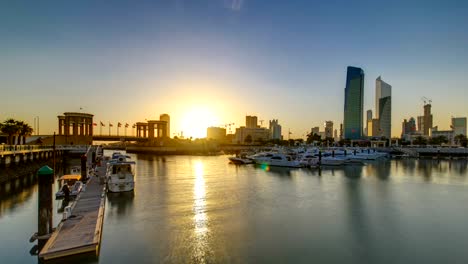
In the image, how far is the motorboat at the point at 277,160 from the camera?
62981 mm

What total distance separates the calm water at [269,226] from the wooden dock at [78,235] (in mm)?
1013

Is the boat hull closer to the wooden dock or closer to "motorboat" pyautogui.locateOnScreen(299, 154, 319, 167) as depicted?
the wooden dock

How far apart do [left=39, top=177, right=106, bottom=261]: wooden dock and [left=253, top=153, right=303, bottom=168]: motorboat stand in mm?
47295

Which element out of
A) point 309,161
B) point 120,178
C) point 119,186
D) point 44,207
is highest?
point 44,207

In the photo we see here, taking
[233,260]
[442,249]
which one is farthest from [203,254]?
[442,249]

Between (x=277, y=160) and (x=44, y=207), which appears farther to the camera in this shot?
(x=277, y=160)

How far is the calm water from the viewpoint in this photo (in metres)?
15.2

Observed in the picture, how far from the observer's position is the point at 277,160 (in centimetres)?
6538

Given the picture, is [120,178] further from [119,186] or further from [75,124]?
[75,124]

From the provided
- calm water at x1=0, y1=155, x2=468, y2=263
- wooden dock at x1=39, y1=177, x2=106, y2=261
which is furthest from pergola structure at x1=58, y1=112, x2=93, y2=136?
wooden dock at x1=39, y1=177, x2=106, y2=261

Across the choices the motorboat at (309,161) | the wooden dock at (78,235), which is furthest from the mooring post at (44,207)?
the motorboat at (309,161)

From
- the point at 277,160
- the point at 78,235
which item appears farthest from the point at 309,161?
the point at 78,235

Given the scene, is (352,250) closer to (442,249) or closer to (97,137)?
(442,249)

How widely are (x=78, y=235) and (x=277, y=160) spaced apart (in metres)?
53.6
